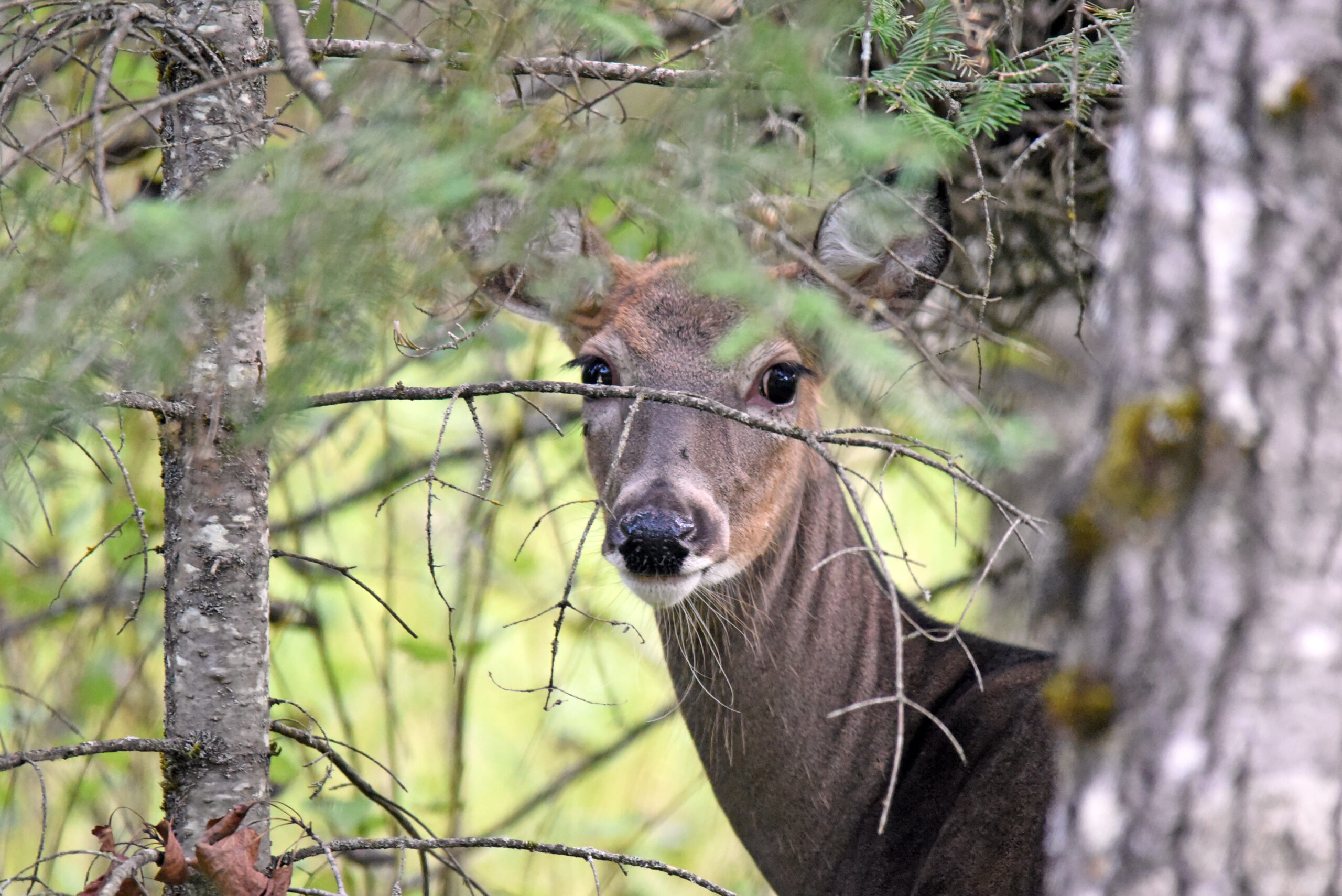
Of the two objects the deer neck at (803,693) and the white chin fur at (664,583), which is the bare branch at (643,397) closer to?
the white chin fur at (664,583)

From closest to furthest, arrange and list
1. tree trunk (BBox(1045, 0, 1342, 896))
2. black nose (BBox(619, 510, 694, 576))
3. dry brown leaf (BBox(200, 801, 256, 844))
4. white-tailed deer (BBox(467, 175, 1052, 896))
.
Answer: tree trunk (BBox(1045, 0, 1342, 896)), dry brown leaf (BBox(200, 801, 256, 844)), black nose (BBox(619, 510, 694, 576)), white-tailed deer (BBox(467, 175, 1052, 896))

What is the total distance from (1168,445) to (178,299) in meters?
1.39

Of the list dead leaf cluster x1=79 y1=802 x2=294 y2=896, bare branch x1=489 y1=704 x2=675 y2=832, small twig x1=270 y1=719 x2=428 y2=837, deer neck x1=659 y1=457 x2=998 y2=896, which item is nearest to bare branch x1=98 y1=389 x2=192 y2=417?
small twig x1=270 y1=719 x2=428 y2=837

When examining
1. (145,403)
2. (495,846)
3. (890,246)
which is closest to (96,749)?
(145,403)

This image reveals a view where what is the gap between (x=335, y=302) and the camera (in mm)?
1937

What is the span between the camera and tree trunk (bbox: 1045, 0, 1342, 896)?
58.1 inches

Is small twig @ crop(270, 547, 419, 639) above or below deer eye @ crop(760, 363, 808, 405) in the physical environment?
below

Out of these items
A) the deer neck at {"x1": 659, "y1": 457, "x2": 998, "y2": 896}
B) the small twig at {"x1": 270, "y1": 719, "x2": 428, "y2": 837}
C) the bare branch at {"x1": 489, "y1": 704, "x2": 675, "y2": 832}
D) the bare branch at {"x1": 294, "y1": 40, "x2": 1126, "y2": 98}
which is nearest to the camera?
the bare branch at {"x1": 294, "y1": 40, "x2": 1126, "y2": 98}

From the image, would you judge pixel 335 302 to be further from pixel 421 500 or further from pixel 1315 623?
pixel 421 500

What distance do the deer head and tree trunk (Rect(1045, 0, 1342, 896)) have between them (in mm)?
1705

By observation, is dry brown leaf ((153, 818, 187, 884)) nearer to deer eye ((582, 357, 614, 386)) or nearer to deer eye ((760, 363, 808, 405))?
deer eye ((582, 357, 614, 386))

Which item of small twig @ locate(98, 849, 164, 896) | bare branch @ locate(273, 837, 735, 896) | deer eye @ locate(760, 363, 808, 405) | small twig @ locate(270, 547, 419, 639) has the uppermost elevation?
deer eye @ locate(760, 363, 808, 405)

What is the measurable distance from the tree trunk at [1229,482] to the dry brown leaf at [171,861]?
177 centimetres

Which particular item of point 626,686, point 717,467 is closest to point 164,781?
point 717,467
